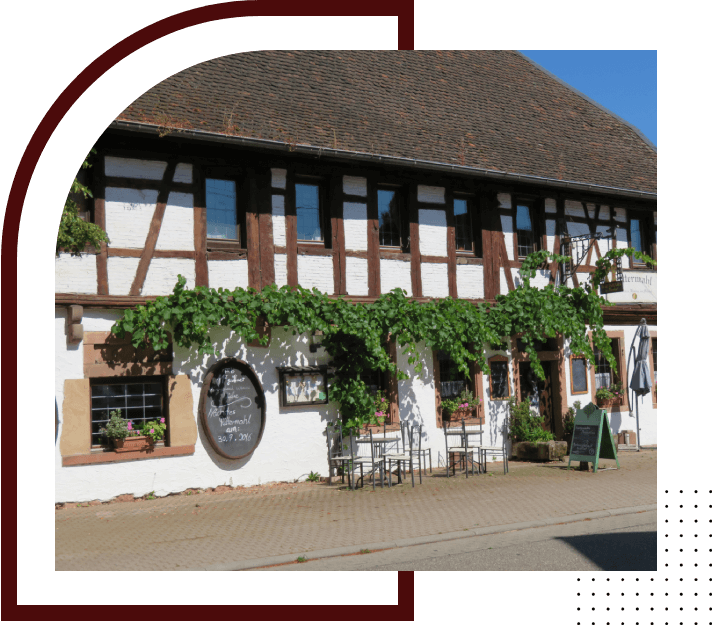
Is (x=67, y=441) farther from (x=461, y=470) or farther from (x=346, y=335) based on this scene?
(x=461, y=470)

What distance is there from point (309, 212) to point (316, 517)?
559cm

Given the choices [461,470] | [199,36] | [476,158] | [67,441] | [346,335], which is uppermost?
[476,158]

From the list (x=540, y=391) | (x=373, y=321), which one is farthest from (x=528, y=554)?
(x=540, y=391)

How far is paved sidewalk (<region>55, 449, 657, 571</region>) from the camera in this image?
7238 mm

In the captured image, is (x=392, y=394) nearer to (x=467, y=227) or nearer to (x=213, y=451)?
(x=213, y=451)

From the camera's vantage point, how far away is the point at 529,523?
819 centimetres

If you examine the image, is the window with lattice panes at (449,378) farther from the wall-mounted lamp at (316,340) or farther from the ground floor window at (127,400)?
the ground floor window at (127,400)

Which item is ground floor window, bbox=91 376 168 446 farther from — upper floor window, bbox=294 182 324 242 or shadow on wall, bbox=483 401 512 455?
shadow on wall, bbox=483 401 512 455

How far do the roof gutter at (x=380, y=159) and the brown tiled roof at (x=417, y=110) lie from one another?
30 cm

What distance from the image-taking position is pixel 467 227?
14414mm

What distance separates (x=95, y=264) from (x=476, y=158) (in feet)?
24.8

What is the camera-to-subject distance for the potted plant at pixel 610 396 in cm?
1578

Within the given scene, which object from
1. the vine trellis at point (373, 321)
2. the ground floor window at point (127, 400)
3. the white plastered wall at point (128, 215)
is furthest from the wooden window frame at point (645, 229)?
the ground floor window at point (127, 400)

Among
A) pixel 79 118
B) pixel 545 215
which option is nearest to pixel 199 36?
pixel 79 118
